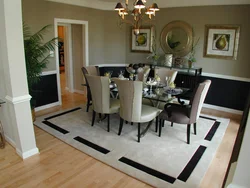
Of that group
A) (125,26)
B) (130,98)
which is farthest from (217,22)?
(130,98)

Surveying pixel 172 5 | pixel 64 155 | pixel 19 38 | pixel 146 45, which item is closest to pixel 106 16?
pixel 146 45

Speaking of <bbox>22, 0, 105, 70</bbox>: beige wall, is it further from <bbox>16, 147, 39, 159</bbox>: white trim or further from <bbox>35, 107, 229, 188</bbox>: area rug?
<bbox>16, 147, 39, 159</bbox>: white trim

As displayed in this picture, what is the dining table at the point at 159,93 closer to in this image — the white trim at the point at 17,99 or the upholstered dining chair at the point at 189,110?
the upholstered dining chair at the point at 189,110

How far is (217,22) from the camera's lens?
497 centimetres

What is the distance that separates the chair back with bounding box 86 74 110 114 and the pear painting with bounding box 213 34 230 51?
3.04 m

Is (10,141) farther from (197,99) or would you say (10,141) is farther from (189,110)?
(197,99)

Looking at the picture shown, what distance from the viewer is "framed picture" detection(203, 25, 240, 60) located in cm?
481

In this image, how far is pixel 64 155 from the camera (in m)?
3.21

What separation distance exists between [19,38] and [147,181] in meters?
2.44

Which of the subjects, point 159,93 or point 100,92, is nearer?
point 100,92

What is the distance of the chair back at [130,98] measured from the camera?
3.30m

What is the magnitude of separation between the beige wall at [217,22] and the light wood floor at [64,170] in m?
2.20

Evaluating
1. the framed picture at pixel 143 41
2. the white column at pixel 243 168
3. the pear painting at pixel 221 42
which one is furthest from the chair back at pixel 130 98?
the framed picture at pixel 143 41

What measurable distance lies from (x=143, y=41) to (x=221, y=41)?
6.97 ft
